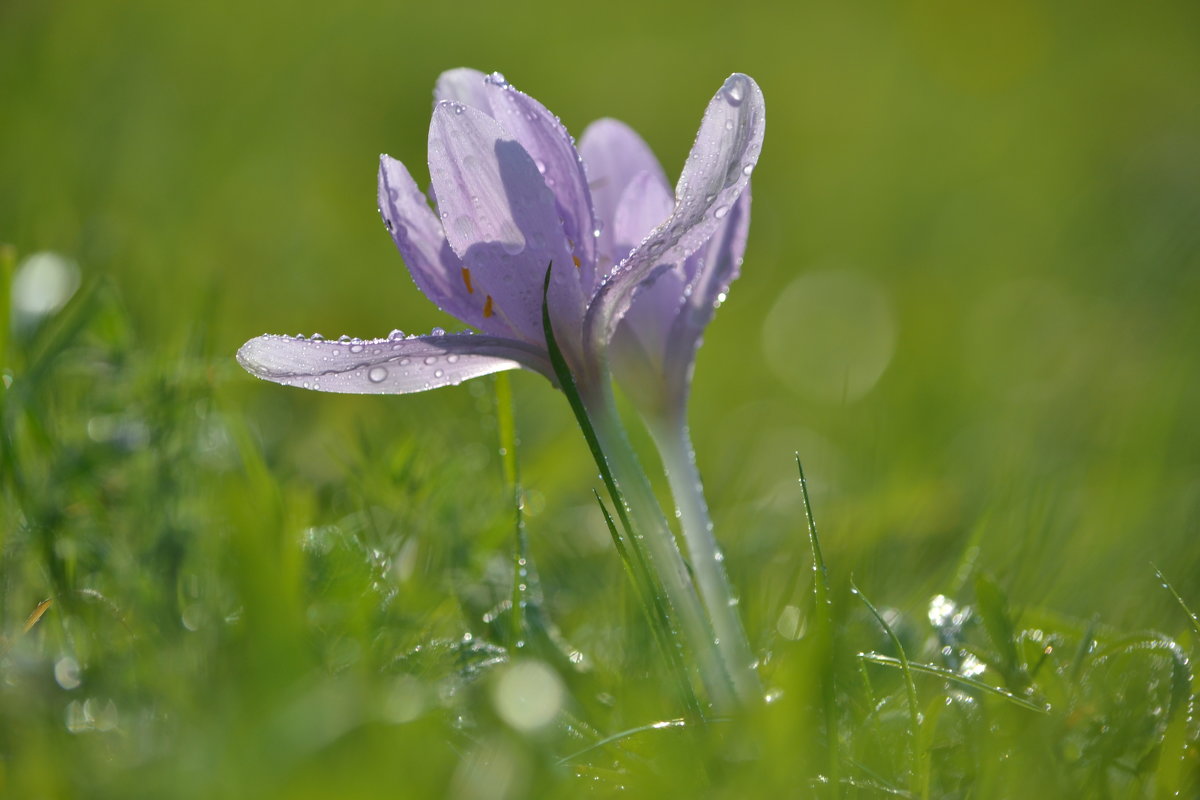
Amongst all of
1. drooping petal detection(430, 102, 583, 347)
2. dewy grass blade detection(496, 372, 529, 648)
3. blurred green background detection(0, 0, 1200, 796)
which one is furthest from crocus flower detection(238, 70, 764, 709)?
blurred green background detection(0, 0, 1200, 796)

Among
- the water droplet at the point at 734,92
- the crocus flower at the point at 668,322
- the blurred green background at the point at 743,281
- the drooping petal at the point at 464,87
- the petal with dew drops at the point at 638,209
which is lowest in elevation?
the blurred green background at the point at 743,281

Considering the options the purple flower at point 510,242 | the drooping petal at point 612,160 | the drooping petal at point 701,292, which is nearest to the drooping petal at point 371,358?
the purple flower at point 510,242

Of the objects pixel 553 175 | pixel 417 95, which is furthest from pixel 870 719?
pixel 417 95

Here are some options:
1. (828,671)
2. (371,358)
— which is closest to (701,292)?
(371,358)

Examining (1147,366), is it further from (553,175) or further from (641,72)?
(641,72)

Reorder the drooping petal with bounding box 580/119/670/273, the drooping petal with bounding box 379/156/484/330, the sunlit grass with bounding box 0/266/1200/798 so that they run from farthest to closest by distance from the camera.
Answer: the drooping petal with bounding box 580/119/670/273
the drooping petal with bounding box 379/156/484/330
the sunlit grass with bounding box 0/266/1200/798

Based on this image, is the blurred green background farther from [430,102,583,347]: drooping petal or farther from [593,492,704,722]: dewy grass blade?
[430,102,583,347]: drooping petal

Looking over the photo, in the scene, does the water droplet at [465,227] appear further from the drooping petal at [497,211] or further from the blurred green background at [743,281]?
the blurred green background at [743,281]
